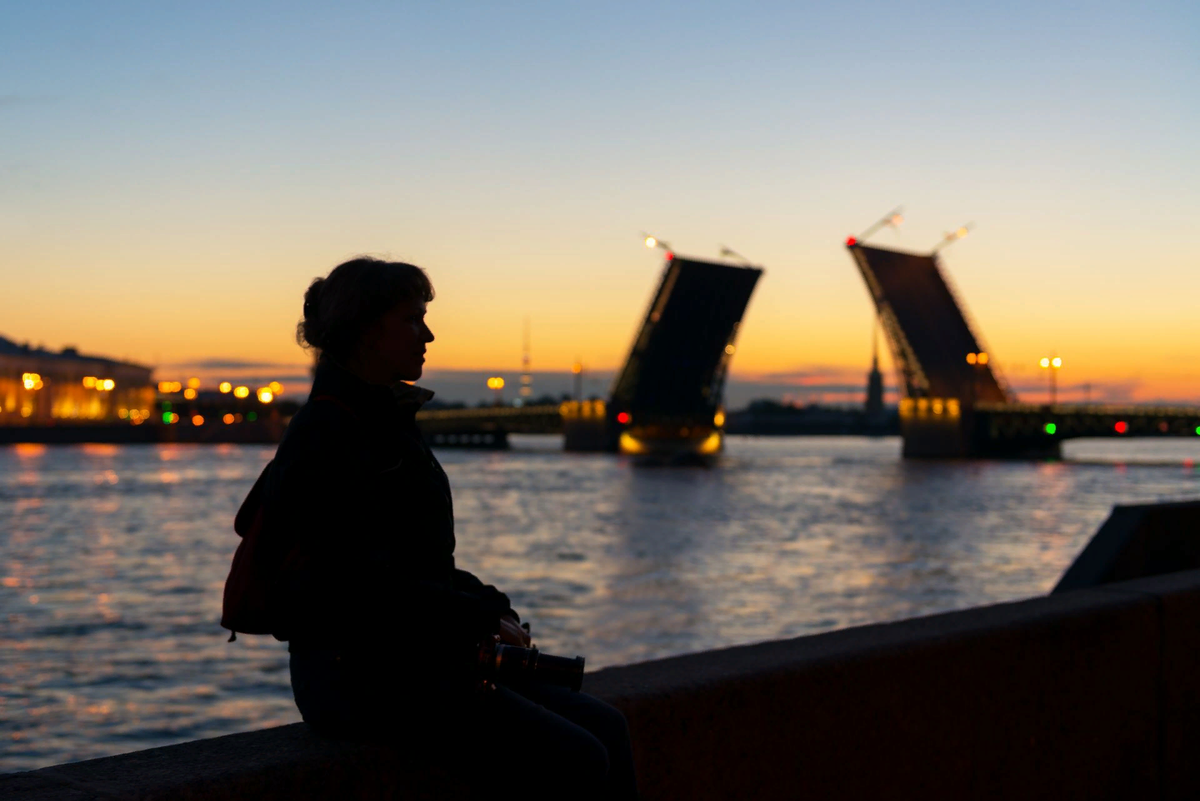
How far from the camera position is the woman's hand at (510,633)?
5.80ft

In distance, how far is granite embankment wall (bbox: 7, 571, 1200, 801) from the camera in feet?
5.41

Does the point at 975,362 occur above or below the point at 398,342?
above

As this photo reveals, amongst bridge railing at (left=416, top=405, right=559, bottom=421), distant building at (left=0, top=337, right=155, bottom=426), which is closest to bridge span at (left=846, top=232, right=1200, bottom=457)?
bridge railing at (left=416, top=405, right=559, bottom=421)

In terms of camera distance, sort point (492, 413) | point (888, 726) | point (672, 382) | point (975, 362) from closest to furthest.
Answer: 1. point (888, 726)
2. point (672, 382)
3. point (975, 362)
4. point (492, 413)

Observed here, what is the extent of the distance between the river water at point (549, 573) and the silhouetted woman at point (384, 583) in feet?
0.21

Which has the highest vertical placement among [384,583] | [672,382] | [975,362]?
[975,362]

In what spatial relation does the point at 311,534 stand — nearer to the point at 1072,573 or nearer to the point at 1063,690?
the point at 1063,690

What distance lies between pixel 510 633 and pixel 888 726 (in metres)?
0.95

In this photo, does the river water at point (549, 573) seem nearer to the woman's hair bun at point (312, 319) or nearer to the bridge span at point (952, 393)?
the woman's hair bun at point (312, 319)

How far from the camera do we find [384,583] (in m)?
1.58

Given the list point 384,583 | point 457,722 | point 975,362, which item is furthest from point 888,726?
point 975,362

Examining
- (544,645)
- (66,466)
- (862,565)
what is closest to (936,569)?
(862,565)

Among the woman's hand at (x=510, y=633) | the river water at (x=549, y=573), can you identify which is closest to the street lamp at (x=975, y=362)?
the river water at (x=549, y=573)

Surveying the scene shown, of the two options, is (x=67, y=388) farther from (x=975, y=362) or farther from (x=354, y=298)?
(x=354, y=298)
